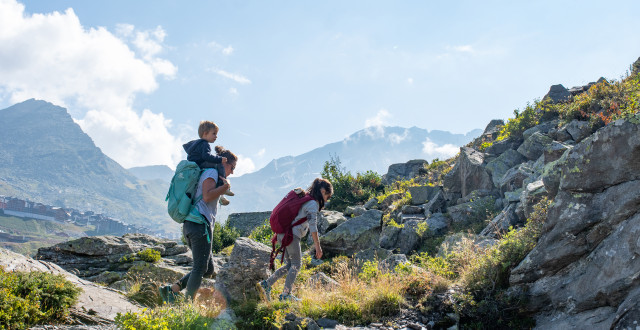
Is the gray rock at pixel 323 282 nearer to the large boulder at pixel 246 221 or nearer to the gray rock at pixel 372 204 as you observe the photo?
the gray rock at pixel 372 204

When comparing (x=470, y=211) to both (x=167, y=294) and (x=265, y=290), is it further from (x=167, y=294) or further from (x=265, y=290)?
(x=167, y=294)

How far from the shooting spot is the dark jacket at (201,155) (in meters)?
7.08

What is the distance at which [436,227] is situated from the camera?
45.4 feet

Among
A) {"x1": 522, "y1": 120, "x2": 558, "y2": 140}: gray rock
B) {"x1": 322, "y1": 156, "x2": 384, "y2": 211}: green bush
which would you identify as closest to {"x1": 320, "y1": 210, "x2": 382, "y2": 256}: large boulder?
{"x1": 322, "y1": 156, "x2": 384, "y2": 211}: green bush

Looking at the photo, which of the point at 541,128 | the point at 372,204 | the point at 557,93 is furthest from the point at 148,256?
the point at 557,93

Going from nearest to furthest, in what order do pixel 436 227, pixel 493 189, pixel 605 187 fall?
pixel 605 187, pixel 436 227, pixel 493 189

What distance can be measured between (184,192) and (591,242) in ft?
22.0

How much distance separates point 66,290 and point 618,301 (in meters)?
8.45

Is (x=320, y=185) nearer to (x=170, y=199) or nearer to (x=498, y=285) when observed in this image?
(x=170, y=199)

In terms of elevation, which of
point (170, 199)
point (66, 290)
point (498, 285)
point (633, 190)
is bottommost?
point (498, 285)

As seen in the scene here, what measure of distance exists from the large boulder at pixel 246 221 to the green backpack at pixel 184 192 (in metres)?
22.6

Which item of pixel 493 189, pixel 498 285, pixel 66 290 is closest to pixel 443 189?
pixel 493 189

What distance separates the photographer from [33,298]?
6223mm

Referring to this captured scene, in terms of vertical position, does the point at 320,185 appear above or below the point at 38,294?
above
